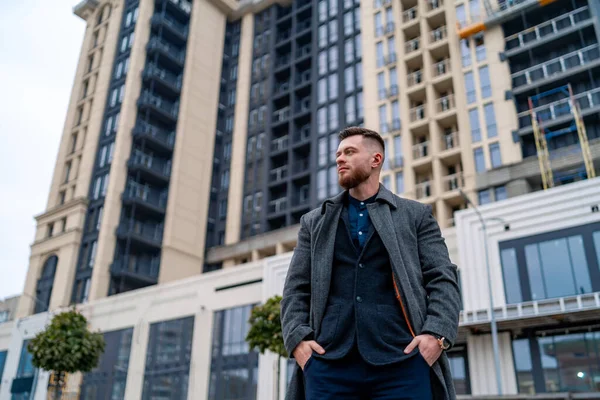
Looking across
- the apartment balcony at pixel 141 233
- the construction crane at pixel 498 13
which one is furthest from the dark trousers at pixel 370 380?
the apartment balcony at pixel 141 233

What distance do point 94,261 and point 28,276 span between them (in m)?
9.26

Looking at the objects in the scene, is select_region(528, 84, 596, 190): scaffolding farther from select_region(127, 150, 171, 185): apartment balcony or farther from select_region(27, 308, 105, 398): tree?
select_region(127, 150, 171, 185): apartment balcony

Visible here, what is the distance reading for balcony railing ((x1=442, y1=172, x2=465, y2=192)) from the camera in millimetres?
42181

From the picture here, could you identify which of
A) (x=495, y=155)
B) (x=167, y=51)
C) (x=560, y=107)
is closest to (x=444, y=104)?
(x=495, y=155)

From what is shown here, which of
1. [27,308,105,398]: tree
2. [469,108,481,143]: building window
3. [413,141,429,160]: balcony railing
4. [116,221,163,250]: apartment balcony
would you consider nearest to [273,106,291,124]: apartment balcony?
[116,221,163,250]: apartment balcony

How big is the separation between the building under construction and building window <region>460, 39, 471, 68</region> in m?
1.03

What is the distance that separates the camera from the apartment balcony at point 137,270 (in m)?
50.4

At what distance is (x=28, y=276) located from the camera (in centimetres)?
5503

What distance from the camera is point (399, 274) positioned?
337 cm

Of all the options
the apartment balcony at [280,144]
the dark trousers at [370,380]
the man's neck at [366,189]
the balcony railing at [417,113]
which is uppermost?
the apartment balcony at [280,144]

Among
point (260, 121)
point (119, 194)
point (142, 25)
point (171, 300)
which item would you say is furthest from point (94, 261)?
point (142, 25)

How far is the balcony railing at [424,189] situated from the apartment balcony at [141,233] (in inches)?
961

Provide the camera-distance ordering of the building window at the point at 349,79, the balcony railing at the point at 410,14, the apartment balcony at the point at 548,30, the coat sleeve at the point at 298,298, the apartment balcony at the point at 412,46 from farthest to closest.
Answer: the building window at the point at 349,79, the balcony railing at the point at 410,14, the apartment balcony at the point at 412,46, the apartment balcony at the point at 548,30, the coat sleeve at the point at 298,298

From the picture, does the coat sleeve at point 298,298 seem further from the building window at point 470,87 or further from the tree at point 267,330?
the building window at point 470,87
